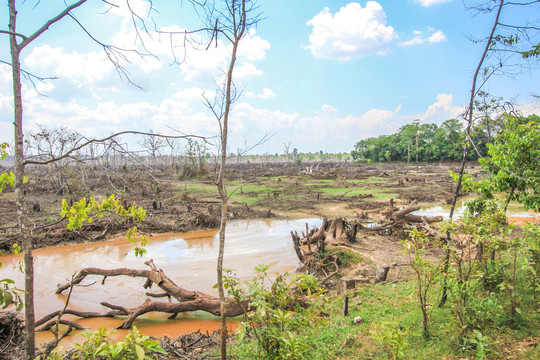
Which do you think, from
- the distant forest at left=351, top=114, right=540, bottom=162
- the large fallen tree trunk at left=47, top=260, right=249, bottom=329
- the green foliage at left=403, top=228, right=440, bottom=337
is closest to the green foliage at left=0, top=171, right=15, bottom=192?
the large fallen tree trunk at left=47, top=260, right=249, bottom=329

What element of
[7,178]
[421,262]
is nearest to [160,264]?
[7,178]

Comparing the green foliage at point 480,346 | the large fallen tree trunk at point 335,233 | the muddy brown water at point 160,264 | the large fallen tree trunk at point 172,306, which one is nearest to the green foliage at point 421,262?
the green foliage at point 480,346

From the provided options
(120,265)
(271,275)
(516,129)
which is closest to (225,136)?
(516,129)

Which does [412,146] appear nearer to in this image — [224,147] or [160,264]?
[160,264]

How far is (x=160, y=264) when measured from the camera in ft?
38.1

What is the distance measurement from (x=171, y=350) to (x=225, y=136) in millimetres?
3809

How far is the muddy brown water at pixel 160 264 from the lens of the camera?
291 inches

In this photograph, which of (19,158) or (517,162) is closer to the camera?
(19,158)

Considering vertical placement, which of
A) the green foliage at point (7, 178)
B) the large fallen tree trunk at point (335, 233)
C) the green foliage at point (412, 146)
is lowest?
the large fallen tree trunk at point (335, 233)

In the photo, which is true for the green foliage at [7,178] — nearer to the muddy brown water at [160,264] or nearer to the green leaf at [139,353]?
the green leaf at [139,353]

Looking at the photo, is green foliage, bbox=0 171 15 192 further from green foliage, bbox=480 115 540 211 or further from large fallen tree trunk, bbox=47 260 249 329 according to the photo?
green foliage, bbox=480 115 540 211

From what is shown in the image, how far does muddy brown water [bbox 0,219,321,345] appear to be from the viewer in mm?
7402

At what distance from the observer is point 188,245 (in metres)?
14.3

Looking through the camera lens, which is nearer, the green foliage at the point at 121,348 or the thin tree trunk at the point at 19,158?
the green foliage at the point at 121,348
